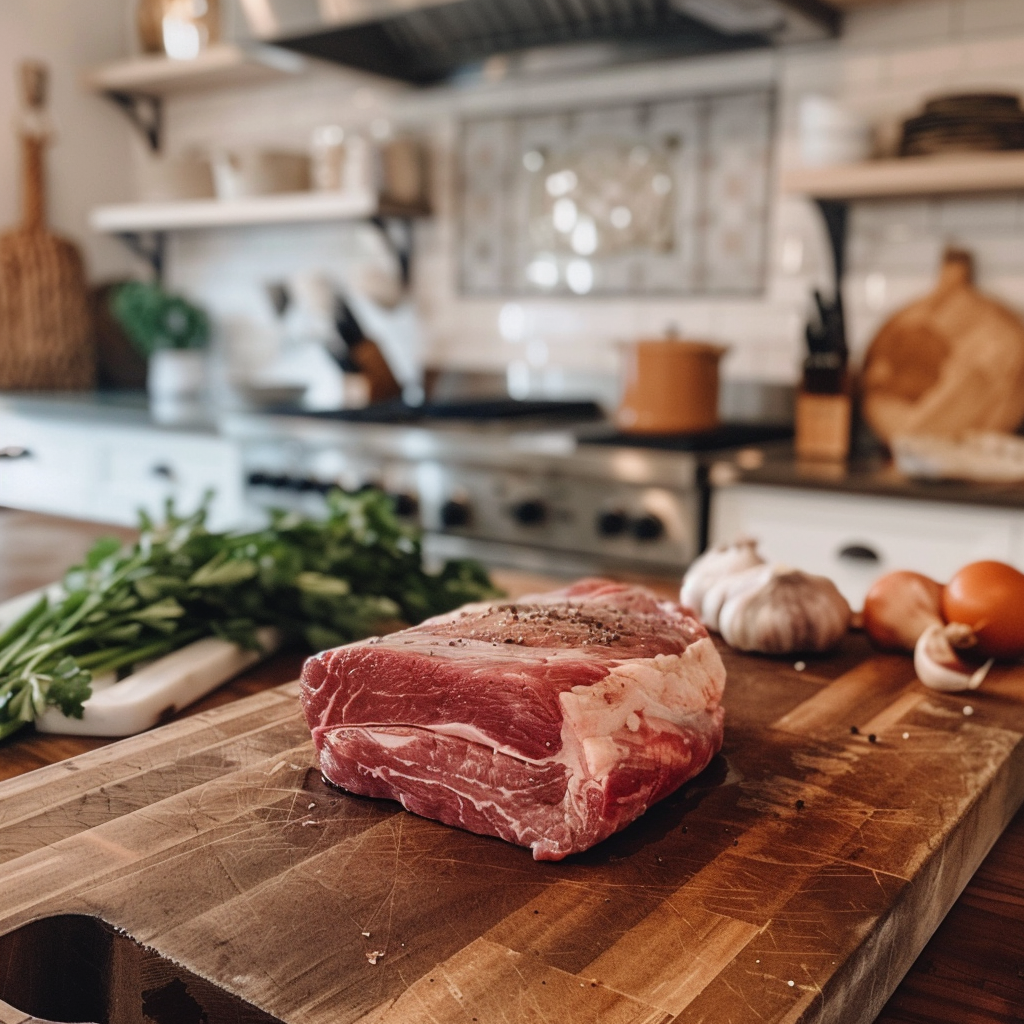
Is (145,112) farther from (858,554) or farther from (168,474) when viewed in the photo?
(858,554)

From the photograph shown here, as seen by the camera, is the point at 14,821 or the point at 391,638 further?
the point at 391,638

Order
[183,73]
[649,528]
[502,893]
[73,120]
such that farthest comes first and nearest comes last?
[73,120], [183,73], [649,528], [502,893]

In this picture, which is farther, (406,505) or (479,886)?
(406,505)

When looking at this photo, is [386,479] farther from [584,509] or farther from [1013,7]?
[1013,7]

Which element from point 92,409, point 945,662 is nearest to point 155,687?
point 945,662

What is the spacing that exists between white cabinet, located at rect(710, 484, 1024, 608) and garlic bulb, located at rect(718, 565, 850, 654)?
32.3 inches

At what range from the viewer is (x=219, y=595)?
4.45 feet

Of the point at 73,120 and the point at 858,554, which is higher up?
the point at 73,120

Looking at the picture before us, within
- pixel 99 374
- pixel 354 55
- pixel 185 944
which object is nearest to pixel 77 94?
pixel 99 374

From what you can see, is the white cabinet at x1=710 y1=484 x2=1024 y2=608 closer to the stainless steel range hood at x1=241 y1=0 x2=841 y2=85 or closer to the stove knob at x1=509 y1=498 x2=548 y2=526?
the stove knob at x1=509 y1=498 x2=548 y2=526

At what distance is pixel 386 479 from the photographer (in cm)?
298

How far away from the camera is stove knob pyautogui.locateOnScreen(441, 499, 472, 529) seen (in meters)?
2.82

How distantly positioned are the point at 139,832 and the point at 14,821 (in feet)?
0.37

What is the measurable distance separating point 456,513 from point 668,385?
0.61 metres
